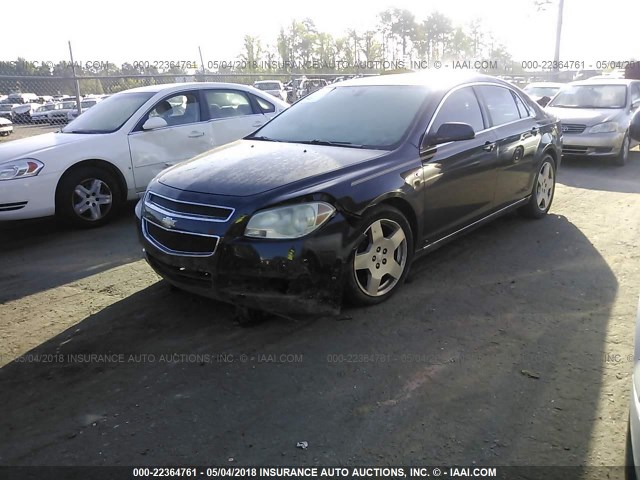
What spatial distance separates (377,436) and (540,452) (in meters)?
0.74

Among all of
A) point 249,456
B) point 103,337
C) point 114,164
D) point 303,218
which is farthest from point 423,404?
point 114,164

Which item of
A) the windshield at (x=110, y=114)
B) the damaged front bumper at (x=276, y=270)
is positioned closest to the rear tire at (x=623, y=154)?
the windshield at (x=110, y=114)

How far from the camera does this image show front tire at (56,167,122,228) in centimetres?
592

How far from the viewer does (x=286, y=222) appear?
3.28m

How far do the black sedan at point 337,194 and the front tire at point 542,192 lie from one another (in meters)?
0.69

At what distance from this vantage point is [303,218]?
10.8ft

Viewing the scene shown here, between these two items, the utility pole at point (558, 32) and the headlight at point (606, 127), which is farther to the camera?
the utility pole at point (558, 32)

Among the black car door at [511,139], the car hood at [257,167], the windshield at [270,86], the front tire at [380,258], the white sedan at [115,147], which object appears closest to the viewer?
the car hood at [257,167]

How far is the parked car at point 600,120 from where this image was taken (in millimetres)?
9555

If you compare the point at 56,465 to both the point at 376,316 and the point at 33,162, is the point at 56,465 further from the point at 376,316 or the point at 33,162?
the point at 33,162

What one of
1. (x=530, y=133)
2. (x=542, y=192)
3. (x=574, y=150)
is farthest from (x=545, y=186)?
(x=574, y=150)

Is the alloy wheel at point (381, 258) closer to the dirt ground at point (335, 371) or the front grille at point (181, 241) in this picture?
the dirt ground at point (335, 371)

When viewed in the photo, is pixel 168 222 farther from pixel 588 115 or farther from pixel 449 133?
pixel 588 115

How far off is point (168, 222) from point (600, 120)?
889 centimetres
